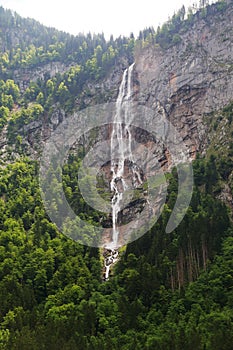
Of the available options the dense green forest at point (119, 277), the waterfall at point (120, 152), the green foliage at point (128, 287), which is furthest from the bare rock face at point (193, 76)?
the green foliage at point (128, 287)

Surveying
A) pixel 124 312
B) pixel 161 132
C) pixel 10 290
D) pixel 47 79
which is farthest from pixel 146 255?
pixel 47 79

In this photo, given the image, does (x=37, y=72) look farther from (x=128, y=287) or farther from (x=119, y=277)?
(x=128, y=287)

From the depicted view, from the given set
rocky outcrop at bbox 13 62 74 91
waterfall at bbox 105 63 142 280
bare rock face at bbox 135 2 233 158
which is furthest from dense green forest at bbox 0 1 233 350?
rocky outcrop at bbox 13 62 74 91

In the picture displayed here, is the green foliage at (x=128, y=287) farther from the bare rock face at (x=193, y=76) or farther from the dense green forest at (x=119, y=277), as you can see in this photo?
the bare rock face at (x=193, y=76)

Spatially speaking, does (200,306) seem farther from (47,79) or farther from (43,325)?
(47,79)

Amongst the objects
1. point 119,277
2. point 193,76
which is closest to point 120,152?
point 193,76

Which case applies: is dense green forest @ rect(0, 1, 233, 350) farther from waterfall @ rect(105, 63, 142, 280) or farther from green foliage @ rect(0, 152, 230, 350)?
waterfall @ rect(105, 63, 142, 280)
